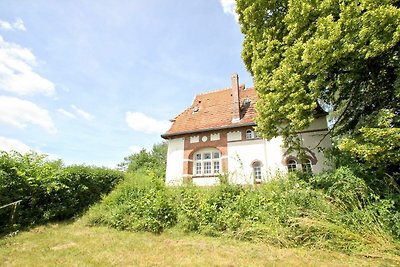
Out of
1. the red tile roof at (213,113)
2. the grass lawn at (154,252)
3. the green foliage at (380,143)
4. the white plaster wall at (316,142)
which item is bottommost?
the grass lawn at (154,252)

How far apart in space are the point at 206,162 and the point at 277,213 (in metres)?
Answer: 10.6

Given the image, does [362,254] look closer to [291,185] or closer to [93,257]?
[291,185]

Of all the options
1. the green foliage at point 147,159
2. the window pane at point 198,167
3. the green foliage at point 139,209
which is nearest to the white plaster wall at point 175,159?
the window pane at point 198,167

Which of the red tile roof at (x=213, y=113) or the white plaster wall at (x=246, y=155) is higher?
the red tile roof at (x=213, y=113)

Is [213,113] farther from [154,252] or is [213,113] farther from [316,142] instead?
[154,252]

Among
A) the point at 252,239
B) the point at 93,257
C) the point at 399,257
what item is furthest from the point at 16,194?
the point at 399,257

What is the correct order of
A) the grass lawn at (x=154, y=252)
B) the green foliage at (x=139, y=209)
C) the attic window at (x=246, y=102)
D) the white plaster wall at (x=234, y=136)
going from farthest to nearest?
the attic window at (x=246, y=102) < the white plaster wall at (x=234, y=136) < the green foliage at (x=139, y=209) < the grass lawn at (x=154, y=252)

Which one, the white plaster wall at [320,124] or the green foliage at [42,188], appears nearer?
the green foliage at [42,188]

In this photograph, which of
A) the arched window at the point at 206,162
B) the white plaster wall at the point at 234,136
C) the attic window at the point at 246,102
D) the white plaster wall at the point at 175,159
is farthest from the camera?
the white plaster wall at the point at 175,159

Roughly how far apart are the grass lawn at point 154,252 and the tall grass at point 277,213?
37 cm

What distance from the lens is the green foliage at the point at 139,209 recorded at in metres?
7.65

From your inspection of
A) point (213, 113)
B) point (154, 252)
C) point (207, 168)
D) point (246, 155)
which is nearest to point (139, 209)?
point (154, 252)

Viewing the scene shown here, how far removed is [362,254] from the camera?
4.98 metres

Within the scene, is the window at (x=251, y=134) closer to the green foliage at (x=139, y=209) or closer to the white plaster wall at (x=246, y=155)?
the white plaster wall at (x=246, y=155)
